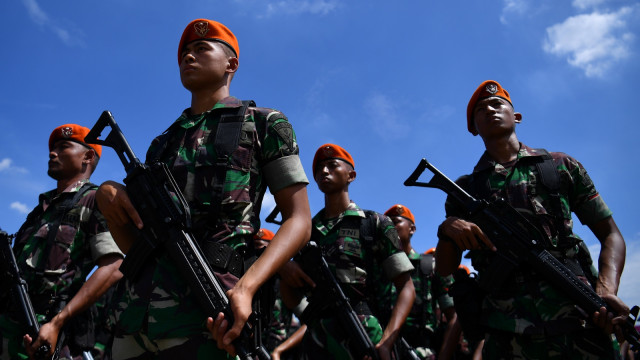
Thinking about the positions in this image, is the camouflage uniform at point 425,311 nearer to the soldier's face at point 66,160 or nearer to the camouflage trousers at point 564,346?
the camouflage trousers at point 564,346

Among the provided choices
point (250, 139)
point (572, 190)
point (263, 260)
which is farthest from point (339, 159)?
point (263, 260)

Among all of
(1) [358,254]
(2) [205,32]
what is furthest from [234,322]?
(1) [358,254]

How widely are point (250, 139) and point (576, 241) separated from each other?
2.50 metres

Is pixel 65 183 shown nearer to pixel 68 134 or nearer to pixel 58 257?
pixel 68 134

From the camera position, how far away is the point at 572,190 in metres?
3.69

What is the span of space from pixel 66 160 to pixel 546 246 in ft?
15.0

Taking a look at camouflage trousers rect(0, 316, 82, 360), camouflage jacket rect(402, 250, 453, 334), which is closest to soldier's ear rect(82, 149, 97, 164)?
camouflage trousers rect(0, 316, 82, 360)

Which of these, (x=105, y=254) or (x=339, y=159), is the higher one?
(x=339, y=159)

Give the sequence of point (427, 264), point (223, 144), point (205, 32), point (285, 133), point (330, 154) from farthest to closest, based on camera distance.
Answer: point (427, 264)
point (330, 154)
point (205, 32)
point (285, 133)
point (223, 144)

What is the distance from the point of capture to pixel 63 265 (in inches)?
173

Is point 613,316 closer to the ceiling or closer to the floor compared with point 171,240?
closer to the ceiling

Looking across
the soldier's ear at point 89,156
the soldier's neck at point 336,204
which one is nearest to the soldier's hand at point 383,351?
the soldier's neck at point 336,204

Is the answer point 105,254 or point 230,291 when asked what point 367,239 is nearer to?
point 105,254

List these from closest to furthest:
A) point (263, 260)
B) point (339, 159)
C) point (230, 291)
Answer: point (230, 291)
point (263, 260)
point (339, 159)
